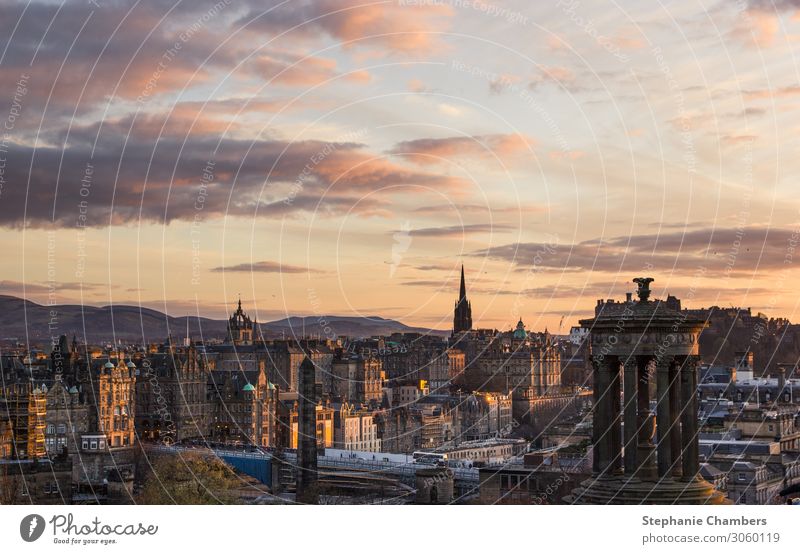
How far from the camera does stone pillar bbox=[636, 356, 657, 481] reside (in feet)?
76.2

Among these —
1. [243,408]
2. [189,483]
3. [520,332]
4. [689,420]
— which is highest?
[520,332]

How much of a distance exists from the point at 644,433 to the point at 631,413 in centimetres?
43

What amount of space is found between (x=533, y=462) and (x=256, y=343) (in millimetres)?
73350

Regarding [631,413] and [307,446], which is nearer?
[631,413]

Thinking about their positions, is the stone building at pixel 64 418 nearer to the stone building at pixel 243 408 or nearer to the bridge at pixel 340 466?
the bridge at pixel 340 466

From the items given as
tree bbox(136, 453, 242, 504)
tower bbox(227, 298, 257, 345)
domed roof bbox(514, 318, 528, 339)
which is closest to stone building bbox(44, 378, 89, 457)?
tree bbox(136, 453, 242, 504)

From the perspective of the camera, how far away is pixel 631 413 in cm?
2352

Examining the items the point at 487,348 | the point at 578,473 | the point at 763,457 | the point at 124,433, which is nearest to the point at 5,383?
the point at 124,433

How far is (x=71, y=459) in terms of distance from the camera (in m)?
76.8

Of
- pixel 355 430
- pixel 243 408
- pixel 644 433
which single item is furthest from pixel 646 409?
pixel 355 430

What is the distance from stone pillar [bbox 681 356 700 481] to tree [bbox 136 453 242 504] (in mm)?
33856

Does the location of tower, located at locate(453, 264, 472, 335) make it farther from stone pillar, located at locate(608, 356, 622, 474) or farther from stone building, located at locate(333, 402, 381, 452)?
stone pillar, located at locate(608, 356, 622, 474)

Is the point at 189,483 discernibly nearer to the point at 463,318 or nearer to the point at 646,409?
the point at 646,409
